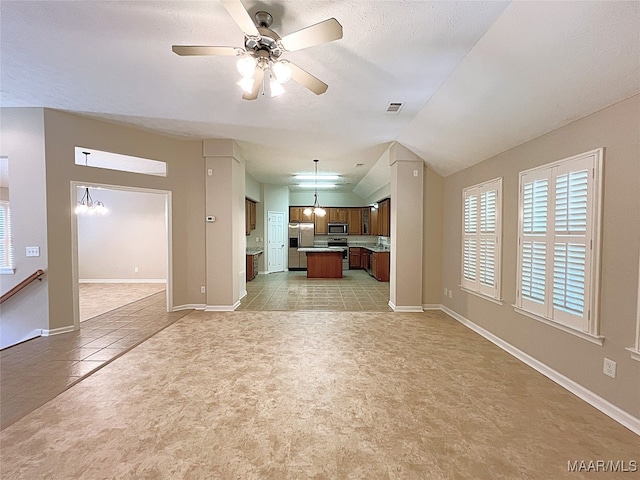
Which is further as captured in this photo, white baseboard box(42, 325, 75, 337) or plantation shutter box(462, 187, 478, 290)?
plantation shutter box(462, 187, 478, 290)

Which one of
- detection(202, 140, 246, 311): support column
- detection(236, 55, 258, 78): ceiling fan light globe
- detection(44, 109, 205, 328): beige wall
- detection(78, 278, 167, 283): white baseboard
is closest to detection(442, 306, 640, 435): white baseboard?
detection(236, 55, 258, 78): ceiling fan light globe

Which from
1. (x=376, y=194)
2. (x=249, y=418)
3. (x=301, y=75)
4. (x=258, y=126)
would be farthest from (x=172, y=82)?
(x=376, y=194)

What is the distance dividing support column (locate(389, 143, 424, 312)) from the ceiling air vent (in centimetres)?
139

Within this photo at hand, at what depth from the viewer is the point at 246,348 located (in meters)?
3.48

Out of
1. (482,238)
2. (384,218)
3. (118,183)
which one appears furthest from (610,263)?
(384,218)

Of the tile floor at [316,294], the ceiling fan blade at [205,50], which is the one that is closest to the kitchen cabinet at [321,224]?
the tile floor at [316,294]

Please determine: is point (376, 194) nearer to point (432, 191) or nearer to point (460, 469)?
point (432, 191)

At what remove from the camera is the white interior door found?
381 inches

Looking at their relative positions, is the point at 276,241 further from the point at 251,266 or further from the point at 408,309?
the point at 408,309

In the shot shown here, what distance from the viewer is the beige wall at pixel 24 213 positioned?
12.0ft

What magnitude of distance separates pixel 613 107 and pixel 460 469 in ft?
9.39

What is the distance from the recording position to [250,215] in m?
8.42

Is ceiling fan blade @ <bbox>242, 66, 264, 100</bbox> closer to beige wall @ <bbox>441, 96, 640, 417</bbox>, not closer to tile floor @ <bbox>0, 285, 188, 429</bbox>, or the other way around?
beige wall @ <bbox>441, 96, 640, 417</bbox>

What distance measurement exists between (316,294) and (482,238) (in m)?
3.57
